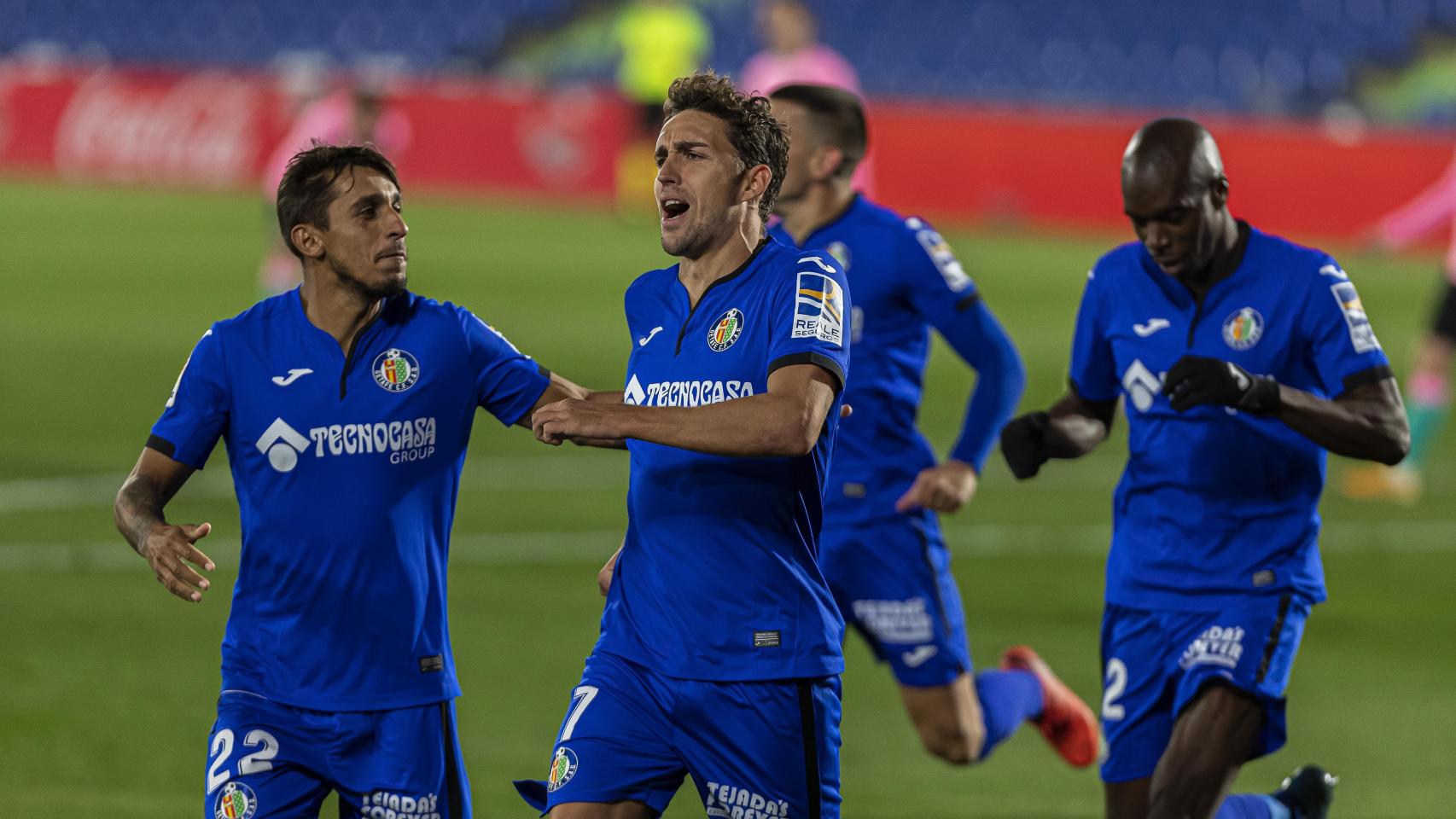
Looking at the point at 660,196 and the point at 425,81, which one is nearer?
the point at 660,196

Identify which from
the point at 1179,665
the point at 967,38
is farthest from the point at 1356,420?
the point at 967,38

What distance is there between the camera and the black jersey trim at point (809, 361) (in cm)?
492

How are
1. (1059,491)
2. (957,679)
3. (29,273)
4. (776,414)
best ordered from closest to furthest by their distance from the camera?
1. (776,414)
2. (957,679)
3. (1059,491)
4. (29,273)

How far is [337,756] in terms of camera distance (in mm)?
5223

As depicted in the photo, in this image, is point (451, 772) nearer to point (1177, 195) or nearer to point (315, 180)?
point (315, 180)

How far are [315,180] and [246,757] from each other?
54.4 inches

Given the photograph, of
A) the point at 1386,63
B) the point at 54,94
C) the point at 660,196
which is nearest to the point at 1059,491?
the point at 660,196

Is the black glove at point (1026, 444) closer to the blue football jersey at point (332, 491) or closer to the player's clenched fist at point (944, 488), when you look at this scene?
the player's clenched fist at point (944, 488)

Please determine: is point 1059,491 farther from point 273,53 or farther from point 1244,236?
point 273,53

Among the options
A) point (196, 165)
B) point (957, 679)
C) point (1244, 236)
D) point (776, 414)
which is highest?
point (196, 165)

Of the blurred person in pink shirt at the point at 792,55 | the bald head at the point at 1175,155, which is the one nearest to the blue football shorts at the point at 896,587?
the bald head at the point at 1175,155

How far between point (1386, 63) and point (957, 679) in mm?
30444

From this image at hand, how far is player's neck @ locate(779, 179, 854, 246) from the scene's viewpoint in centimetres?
755

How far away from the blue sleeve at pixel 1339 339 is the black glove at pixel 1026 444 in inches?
29.7
